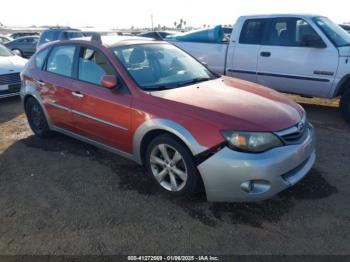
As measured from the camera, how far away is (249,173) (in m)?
2.92

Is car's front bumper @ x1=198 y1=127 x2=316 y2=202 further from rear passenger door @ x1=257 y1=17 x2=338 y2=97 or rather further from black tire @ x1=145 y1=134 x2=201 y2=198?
rear passenger door @ x1=257 y1=17 x2=338 y2=97

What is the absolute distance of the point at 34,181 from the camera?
3.95m

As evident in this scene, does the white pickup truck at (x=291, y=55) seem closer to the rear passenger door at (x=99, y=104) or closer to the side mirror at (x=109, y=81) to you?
the rear passenger door at (x=99, y=104)

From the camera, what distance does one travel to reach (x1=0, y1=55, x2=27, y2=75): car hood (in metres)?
7.64

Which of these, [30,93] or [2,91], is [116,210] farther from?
[2,91]

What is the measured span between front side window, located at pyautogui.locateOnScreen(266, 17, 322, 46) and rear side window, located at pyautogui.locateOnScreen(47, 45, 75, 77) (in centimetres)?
380

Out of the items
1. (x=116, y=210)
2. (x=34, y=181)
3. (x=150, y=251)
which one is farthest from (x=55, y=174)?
(x=150, y=251)

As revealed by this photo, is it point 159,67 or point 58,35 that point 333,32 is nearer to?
point 159,67

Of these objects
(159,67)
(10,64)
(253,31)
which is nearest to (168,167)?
(159,67)

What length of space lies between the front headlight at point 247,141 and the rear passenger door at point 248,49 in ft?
13.0

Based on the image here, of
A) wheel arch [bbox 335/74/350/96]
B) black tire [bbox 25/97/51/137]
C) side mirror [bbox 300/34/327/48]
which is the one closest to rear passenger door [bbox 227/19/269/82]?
side mirror [bbox 300/34/327/48]

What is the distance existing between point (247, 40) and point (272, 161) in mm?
4357

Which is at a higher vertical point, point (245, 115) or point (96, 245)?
point (245, 115)

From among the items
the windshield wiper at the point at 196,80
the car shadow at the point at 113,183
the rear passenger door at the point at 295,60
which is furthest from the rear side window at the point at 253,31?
the car shadow at the point at 113,183
